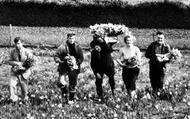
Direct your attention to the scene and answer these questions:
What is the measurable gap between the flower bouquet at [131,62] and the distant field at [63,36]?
8664 mm

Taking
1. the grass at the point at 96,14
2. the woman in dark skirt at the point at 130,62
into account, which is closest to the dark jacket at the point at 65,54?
the woman in dark skirt at the point at 130,62

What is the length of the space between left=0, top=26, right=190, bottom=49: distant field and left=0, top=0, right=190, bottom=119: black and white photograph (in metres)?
0.04

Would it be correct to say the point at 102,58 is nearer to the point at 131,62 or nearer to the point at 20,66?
the point at 131,62

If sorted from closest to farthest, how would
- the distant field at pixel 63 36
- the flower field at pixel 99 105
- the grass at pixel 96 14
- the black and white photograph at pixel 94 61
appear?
the flower field at pixel 99 105 < the black and white photograph at pixel 94 61 < the distant field at pixel 63 36 < the grass at pixel 96 14

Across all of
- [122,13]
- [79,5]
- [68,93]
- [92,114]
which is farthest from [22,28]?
[92,114]

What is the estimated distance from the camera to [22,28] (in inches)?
780

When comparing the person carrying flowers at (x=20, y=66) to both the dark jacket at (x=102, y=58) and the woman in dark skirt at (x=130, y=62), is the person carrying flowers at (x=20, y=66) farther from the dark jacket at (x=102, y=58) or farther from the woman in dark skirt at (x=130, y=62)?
the woman in dark skirt at (x=130, y=62)

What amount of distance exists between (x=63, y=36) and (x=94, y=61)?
9646 millimetres

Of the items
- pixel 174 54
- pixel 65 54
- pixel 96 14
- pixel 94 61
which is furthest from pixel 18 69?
pixel 96 14

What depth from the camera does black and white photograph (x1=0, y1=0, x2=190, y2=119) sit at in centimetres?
856

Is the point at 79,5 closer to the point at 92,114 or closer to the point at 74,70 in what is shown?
the point at 74,70

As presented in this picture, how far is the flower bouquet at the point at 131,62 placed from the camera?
9.43 metres

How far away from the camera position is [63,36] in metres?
19.0

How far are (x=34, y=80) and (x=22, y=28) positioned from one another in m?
8.24
